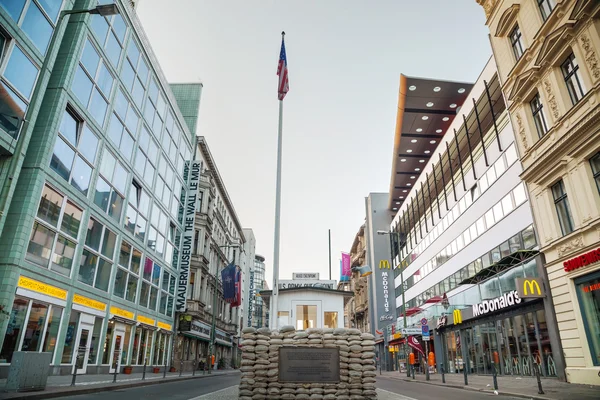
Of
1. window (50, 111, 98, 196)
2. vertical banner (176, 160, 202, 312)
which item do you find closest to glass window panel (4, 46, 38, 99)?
window (50, 111, 98, 196)

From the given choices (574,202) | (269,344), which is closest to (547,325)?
(574,202)

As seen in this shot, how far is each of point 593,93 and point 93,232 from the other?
2480cm

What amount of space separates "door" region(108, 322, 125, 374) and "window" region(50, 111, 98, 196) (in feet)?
32.0

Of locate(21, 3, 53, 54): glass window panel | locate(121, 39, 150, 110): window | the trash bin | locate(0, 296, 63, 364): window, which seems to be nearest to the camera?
the trash bin

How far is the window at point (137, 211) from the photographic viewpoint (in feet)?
93.3

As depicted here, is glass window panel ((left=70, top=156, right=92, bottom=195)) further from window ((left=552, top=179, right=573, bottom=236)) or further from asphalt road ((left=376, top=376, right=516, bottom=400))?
window ((left=552, top=179, right=573, bottom=236))

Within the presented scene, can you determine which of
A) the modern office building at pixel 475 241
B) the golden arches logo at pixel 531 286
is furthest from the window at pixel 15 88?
the golden arches logo at pixel 531 286

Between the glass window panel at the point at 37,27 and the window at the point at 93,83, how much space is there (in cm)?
277

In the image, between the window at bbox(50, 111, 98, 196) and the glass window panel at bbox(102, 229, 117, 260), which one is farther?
the glass window panel at bbox(102, 229, 117, 260)

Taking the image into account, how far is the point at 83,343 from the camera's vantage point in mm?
21531

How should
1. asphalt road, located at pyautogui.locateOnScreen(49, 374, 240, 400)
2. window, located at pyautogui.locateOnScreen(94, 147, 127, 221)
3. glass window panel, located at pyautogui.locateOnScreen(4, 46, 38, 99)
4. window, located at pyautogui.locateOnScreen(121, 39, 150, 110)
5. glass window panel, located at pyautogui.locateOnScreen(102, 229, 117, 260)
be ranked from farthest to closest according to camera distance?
window, located at pyautogui.locateOnScreen(121, 39, 150, 110) → glass window panel, located at pyautogui.locateOnScreen(102, 229, 117, 260) → window, located at pyautogui.locateOnScreen(94, 147, 127, 221) → glass window panel, located at pyautogui.locateOnScreen(4, 46, 38, 99) → asphalt road, located at pyautogui.locateOnScreen(49, 374, 240, 400)

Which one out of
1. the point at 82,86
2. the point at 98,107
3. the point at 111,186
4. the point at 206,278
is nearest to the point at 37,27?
the point at 82,86

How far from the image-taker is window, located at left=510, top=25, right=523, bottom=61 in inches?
842

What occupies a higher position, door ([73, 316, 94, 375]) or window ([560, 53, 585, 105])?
window ([560, 53, 585, 105])
